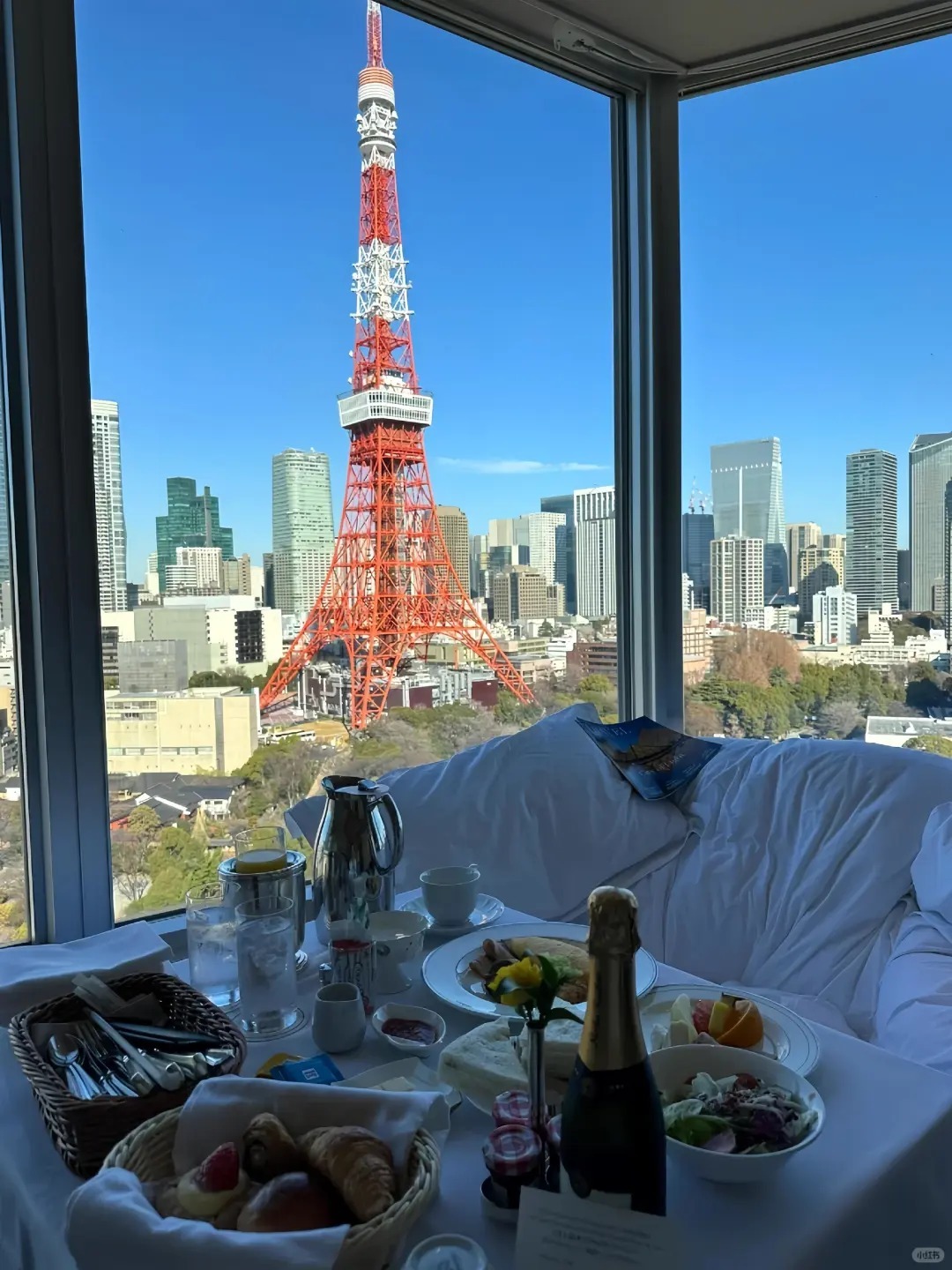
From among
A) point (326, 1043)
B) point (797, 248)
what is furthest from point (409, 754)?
point (797, 248)

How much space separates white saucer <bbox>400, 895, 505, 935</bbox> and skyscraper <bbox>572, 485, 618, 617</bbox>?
1.36 metres

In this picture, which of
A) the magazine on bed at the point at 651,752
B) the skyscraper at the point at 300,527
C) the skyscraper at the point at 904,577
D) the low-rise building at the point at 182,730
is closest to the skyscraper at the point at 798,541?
the skyscraper at the point at 904,577

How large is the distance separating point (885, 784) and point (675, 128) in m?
1.91

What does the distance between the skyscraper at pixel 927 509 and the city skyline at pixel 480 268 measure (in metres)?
0.04

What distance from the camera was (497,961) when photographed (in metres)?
1.11

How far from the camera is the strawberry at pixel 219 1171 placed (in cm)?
62

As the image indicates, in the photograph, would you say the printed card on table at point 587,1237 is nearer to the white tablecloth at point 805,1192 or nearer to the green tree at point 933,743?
the white tablecloth at point 805,1192

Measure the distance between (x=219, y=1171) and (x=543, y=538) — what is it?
203 centimetres

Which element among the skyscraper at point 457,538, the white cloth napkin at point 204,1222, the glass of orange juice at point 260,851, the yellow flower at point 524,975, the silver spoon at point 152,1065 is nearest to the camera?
the white cloth napkin at point 204,1222

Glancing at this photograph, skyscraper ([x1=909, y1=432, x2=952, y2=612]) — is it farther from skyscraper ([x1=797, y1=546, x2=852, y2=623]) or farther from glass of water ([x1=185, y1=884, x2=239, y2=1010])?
glass of water ([x1=185, y1=884, x2=239, y2=1010])

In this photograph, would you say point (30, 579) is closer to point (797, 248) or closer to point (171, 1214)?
point (171, 1214)

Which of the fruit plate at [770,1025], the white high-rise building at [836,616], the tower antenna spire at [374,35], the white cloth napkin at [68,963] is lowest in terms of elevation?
the fruit plate at [770,1025]

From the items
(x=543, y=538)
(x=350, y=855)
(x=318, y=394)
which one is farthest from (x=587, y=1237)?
(x=543, y=538)

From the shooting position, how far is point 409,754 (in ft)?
7.16
